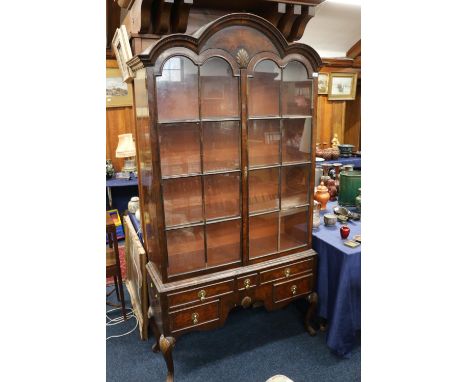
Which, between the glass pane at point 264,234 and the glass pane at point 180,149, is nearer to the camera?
the glass pane at point 180,149

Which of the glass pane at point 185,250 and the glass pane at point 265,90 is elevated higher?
the glass pane at point 265,90

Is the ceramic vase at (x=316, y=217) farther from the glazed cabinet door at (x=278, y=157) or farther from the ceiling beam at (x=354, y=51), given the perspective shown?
the ceiling beam at (x=354, y=51)

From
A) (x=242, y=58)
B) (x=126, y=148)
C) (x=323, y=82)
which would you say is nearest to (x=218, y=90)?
(x=242, y=58)

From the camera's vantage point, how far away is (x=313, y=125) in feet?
6.54

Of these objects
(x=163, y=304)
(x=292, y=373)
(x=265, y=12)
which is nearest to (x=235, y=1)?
(x=265, y=12)

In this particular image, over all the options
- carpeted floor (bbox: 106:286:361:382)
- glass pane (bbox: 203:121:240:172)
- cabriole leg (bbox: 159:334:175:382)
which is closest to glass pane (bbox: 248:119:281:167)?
glass pane (bbox: 203:121:240:172)

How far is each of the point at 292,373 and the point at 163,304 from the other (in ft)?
2.91

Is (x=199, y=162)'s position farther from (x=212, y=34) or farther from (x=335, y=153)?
(x=335, y=153)

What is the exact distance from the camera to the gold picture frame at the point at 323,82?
16.3ft

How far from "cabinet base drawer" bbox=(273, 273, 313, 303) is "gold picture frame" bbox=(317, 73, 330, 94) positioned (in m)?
3.63

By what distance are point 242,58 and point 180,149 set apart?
1.84 ft

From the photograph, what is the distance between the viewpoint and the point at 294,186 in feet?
6.91

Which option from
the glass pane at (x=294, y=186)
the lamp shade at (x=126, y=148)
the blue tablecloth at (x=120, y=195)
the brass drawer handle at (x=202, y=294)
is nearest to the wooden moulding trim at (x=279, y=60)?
the glass pane at (x=294, y=186)

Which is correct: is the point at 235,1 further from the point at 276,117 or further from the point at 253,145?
the point at 253,145
